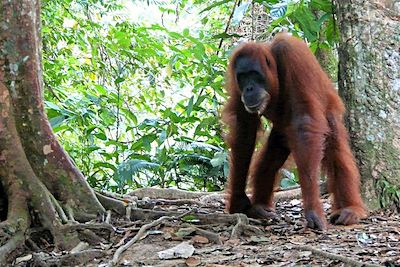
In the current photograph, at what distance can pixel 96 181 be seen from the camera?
225 inches

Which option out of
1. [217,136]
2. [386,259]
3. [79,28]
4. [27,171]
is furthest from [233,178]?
[79,28]

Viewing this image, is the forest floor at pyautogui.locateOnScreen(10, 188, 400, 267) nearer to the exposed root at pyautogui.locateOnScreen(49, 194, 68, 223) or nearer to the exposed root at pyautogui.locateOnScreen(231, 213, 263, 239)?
the exposed root at pyautogui.locateOnScreen(231, 213, 263, 239)

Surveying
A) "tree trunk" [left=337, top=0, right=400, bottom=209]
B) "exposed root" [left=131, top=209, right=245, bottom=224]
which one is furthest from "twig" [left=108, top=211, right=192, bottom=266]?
"tree trunk" [left=337, top=0, right=400, bottom=209]

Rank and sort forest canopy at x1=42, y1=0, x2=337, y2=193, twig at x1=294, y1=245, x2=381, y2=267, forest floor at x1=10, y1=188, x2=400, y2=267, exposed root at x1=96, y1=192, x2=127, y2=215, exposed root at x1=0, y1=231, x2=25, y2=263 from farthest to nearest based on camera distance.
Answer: forest canopy at x1=42, y1=0, x2=337, y2=193 < exposed root at x1=96, y1=192, x2=127, y2=215 < exposed root at x1=0, y1=231, x2=25, y2=263 < forest floor at x1=10, y1=188, x2=400, y2=267 < twig at x1=294, y1=245, x2=381, y2=267

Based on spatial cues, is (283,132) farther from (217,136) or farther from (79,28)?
(79,28)

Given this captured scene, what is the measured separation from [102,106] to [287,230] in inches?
115

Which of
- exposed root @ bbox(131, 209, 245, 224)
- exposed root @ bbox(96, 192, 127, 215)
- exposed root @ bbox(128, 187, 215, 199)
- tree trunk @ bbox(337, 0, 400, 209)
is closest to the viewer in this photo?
exposed root @ bbox(131, 209, 245, 224)

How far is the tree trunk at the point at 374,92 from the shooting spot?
3.74 meters

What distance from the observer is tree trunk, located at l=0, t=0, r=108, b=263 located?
310 cm

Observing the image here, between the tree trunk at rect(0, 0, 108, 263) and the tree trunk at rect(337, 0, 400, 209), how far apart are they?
177 centimetres

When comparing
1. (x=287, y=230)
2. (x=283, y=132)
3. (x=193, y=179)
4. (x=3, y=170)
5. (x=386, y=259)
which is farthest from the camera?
(x=193, y=179)

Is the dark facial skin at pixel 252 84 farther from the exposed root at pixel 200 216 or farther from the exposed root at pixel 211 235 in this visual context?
the exposed root at pixel 211 235

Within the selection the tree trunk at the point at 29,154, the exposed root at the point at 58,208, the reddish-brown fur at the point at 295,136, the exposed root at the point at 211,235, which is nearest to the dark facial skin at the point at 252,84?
the reddish-brown fur at the point at 295,136

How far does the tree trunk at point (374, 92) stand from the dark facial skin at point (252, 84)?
0.68 meters
